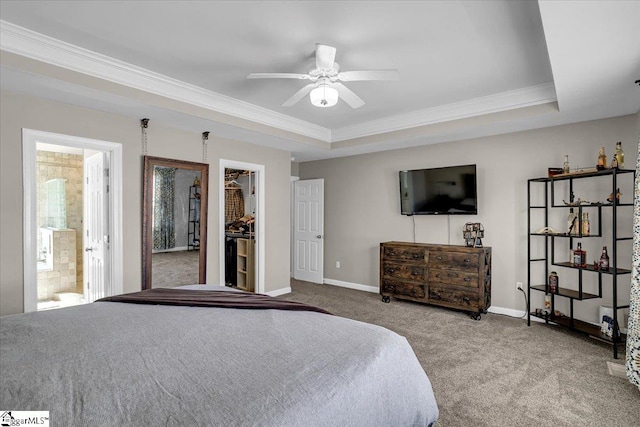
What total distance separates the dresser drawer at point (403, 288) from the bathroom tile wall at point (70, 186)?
4.72 meters

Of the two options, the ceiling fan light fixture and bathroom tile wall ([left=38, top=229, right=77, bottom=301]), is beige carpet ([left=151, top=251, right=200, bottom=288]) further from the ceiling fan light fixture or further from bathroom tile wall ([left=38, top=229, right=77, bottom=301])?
the ceiling fan light fixture

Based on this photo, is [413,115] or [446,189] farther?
[446,189]

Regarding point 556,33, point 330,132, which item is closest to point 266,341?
point 556,33

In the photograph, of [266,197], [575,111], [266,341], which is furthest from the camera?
[266,197]

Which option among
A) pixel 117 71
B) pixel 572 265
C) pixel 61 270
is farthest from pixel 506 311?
pixel 61 270

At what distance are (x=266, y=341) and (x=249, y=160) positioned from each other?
376 centimetres

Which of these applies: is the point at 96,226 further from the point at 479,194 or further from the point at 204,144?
the point at 479,194

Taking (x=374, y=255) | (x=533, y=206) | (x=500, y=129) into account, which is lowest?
(x=374, y=255)

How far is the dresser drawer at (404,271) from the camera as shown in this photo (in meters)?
4.64

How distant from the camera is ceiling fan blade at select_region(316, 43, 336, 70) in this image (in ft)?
8.37

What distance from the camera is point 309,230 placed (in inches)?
260

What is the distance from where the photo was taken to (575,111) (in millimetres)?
3469

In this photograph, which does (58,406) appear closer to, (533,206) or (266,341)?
(266,341)

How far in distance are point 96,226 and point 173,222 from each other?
2.76 feet
